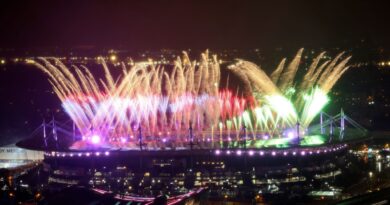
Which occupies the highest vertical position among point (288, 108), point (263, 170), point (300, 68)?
point (300, 68)

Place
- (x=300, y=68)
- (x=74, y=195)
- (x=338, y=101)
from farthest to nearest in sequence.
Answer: (x=300, y=68)
(x=338, y=101)
(x=74, y=195)

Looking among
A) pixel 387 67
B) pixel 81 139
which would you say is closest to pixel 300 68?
pixel 387 67

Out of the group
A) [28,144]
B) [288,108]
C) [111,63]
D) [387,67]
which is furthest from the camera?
[111,63]

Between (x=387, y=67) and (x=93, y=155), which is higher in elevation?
(x=387, y=67)

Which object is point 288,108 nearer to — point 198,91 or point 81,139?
point 198,91

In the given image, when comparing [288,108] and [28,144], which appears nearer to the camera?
[28,144]

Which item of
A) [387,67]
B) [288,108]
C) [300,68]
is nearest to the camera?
[288,108]

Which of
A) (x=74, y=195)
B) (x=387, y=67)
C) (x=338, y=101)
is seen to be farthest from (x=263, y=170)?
(x=387, y=67)

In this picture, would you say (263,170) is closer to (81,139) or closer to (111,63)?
(81,139)

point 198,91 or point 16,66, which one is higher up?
point 16,66
